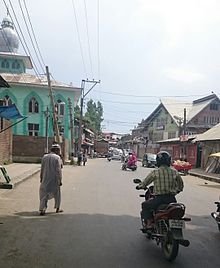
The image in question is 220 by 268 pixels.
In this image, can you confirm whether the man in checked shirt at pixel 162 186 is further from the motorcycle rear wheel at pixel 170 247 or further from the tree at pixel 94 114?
the tree at pixel 94 114

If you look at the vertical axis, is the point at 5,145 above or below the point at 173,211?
above

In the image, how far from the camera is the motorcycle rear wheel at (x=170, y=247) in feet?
19.4

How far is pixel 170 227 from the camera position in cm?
607

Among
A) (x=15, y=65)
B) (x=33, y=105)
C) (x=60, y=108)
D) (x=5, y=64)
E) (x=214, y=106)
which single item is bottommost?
(x=60, y=108)

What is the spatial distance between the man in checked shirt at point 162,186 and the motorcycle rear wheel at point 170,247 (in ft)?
2.09

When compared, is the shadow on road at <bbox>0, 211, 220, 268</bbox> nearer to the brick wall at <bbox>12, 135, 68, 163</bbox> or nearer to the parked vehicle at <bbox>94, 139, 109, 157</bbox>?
the brick wall at <bbox>12, 135, 68, 163</bbox>

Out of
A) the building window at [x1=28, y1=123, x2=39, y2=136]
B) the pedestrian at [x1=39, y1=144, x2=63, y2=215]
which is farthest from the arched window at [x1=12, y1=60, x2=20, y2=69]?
the pedestrian at [x1=39, y1=144, x2=63, y2=215]

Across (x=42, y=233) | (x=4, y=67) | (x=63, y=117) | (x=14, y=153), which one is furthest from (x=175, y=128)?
(x=42, y=233)

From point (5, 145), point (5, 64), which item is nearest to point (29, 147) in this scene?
point (5, 145)

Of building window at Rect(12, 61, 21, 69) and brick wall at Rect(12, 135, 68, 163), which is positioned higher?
building window at Rect(12, 61, 21, 69)

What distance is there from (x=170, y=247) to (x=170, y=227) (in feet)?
0.97

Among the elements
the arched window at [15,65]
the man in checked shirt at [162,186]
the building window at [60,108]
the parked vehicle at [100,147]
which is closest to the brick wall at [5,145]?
the man in checked shirt at [162,186]

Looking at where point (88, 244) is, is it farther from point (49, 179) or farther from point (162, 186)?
point (49, 179)

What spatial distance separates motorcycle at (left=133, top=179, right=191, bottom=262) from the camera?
5.93 metres
